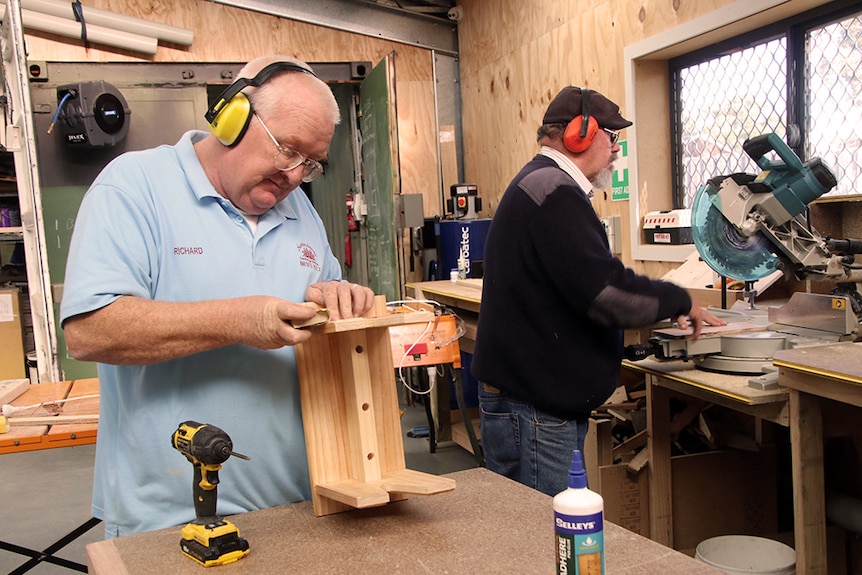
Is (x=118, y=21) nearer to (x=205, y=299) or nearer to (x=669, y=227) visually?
(x=669, y=227)

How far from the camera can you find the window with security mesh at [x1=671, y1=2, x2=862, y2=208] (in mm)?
2943

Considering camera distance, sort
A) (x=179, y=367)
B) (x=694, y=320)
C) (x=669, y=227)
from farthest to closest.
A: (x=669, y=227) < (x=694, y=320) < (x=179, y=367)

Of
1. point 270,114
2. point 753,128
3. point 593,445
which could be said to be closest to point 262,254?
point 270,114

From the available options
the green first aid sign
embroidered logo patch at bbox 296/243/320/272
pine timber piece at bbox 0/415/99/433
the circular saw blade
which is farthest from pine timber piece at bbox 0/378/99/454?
the green first aid sign

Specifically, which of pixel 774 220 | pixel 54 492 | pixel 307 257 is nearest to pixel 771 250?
pixel 774 220

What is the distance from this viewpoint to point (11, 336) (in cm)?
471

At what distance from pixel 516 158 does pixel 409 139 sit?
1062 mm

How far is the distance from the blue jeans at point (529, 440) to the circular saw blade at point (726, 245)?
681 millimetres

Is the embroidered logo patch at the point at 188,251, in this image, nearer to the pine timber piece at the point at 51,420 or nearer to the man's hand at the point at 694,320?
the pine timber piece at the point at 51,420

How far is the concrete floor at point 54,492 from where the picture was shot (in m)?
3.30

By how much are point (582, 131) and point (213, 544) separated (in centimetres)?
150

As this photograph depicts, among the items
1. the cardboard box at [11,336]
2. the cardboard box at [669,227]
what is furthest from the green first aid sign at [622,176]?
the cardboard box at [11,336]

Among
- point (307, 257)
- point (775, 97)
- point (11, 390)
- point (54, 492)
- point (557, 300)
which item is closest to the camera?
point (307, 257)

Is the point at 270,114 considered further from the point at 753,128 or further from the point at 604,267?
the point at 753,128
